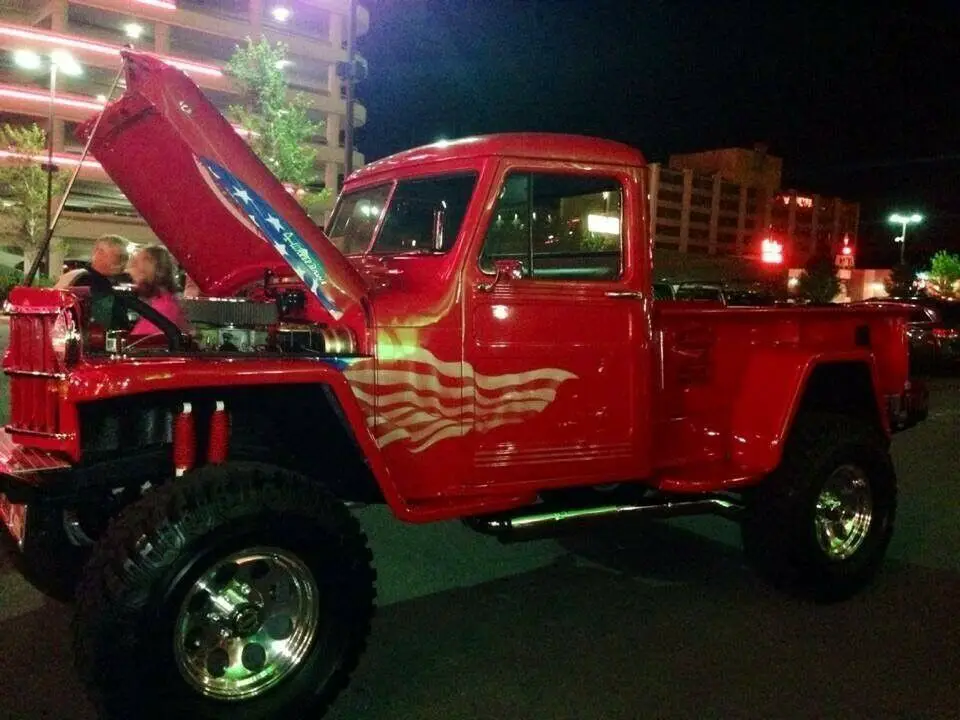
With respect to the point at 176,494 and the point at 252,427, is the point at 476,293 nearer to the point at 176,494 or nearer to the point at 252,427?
the point at 252,427

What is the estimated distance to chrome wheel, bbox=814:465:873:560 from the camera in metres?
5.05

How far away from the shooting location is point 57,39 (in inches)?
1465

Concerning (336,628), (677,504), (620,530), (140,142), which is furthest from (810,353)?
(140,142)

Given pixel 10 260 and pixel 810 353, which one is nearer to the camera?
pixel 810 353

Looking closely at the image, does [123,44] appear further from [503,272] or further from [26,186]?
[503,272]

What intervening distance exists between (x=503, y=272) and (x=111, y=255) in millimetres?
3161

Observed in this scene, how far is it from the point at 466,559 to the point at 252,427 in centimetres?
213

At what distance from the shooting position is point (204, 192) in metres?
3.89

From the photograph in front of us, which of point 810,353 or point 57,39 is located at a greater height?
point 57,39

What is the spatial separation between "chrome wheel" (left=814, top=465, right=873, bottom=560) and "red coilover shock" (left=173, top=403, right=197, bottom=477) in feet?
11.5

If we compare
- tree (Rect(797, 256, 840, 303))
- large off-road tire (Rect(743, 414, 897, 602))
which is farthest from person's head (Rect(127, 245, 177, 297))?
tree (Rect(797, 256, 840, 303))

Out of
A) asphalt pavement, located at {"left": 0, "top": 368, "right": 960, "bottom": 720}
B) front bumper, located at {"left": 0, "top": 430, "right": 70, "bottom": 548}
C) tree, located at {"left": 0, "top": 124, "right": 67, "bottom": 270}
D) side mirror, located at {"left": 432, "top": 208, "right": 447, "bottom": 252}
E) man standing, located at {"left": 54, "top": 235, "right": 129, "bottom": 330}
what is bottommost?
asphalt pavement, located at {"left": 0, "top": 368, "right": 960, "bottom": 720}

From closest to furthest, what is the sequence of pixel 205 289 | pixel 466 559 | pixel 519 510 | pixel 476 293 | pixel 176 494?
pixel 176 494 → pixel 476 293 → pixel 519 510 → pixel 205 289 → pixel 466 559

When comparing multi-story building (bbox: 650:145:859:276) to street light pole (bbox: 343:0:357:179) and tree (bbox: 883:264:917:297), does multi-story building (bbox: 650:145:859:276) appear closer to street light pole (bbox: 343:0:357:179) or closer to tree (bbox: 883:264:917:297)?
tree (bbox: 883:264:917:297)
